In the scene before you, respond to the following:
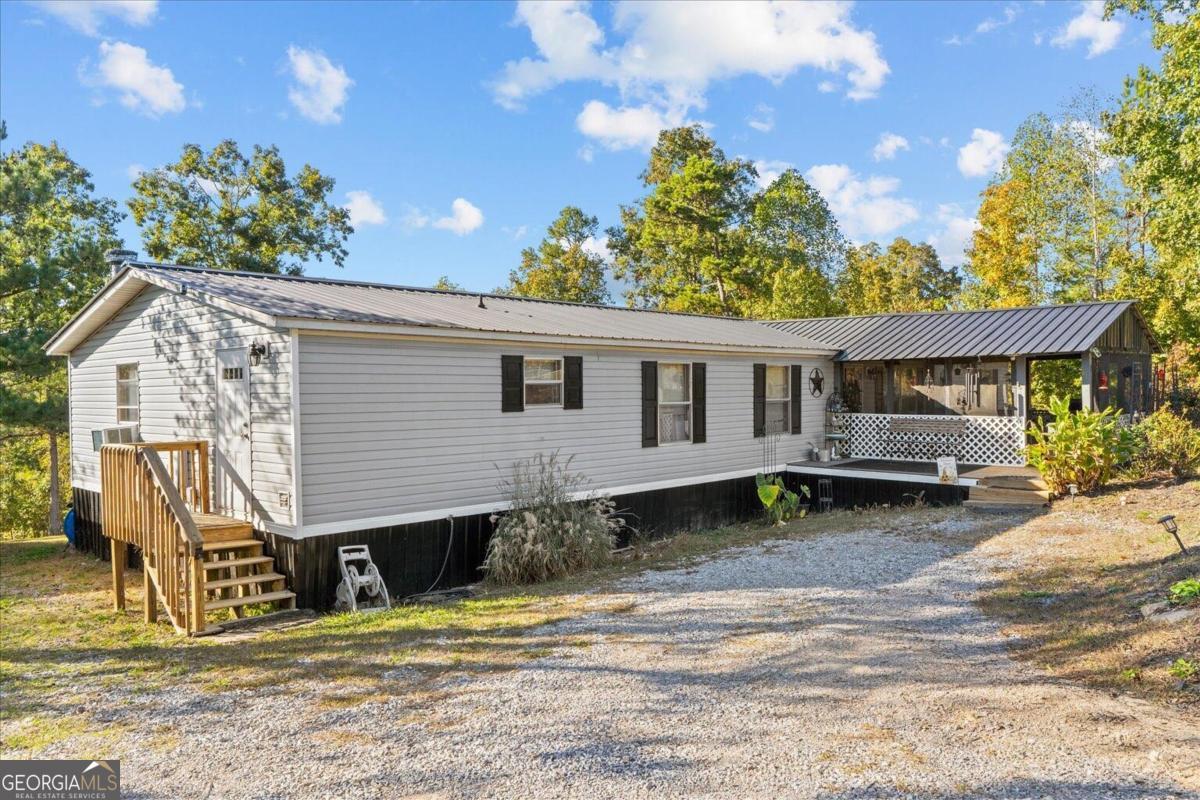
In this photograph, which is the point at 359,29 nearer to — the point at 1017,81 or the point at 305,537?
A: the point at 305,537

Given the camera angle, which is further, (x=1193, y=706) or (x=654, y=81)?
(x=654, y=81)

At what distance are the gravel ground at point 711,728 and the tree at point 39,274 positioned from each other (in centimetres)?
1161

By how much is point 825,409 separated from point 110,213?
66.6 ft

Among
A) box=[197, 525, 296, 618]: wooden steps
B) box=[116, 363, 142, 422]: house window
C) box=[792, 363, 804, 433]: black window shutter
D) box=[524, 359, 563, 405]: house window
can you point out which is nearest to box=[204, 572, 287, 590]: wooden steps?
box=[197, 525, 296, 618]: wooden steps

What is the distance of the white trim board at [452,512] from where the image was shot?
7832 mm

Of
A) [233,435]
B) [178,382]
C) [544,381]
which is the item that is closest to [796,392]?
[544,381]

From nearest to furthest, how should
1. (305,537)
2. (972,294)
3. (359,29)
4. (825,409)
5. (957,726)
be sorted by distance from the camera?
1. (957,726)
2. (305,537)
3. (359,29)
4. (825,409)
5. (972,294)

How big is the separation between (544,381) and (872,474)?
6.38m

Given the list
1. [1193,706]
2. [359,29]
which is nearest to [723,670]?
[1193,706]

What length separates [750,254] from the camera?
2917 cm

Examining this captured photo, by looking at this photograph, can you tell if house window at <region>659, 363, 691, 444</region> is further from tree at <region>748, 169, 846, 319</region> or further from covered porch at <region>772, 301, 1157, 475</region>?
tree at <region>748, 169, 846, 319</region>

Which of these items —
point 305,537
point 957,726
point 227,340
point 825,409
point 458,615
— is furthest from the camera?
point 825,409

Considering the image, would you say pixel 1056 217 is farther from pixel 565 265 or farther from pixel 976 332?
pixel 565 265

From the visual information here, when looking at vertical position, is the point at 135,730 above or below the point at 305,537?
below
